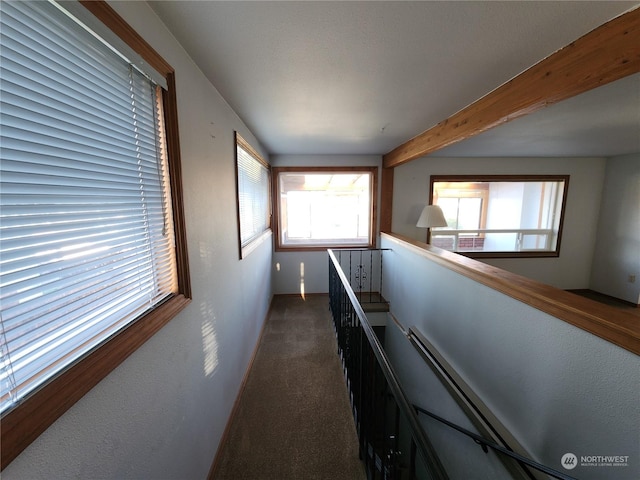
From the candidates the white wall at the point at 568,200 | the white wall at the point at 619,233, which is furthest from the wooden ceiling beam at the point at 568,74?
the white wall at the point at 619,233

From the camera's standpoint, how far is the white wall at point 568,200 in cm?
402

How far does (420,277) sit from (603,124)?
2262 mm

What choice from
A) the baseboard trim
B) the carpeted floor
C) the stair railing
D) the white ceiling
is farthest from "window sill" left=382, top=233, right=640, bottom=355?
the baseboard trim

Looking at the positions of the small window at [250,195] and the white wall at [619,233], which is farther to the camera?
the white wall at [619,233]

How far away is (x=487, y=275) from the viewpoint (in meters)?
1.71

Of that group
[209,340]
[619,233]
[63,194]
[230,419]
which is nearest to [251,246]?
[209,340]

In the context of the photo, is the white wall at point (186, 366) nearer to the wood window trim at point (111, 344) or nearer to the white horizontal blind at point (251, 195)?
the wood window trim at point (111, 344)

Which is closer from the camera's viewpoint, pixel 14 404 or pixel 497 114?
pixel 14 404

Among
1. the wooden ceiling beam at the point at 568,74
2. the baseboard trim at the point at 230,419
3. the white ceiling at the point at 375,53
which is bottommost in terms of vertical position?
the baseboard trim at the point at 230,419

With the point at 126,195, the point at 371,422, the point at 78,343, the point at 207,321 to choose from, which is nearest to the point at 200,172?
the point at 126,195

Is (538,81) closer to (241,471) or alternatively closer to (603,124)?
(603,124)

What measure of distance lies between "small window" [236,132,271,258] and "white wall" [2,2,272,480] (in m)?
0.20

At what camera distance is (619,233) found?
3.91 m

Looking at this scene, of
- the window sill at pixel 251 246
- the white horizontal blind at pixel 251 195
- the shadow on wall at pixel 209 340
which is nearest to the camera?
the shadow on wall at pixel 209 340
